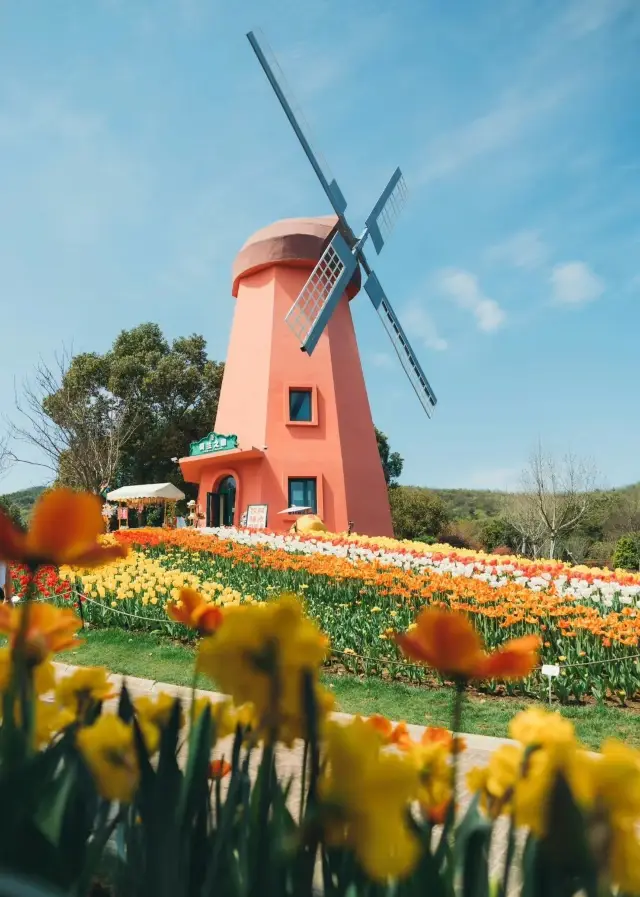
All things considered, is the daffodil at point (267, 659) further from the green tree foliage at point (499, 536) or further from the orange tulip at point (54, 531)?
the green tree foliage at point (499, 536)

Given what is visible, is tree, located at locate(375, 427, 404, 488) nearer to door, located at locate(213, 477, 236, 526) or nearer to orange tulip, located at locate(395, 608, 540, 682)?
door, located at locate(213, 477, 236, 526)

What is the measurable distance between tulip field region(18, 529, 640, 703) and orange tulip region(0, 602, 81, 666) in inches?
103

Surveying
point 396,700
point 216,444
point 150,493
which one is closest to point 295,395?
point 216,444

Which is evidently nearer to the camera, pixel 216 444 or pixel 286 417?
pixel 286 417

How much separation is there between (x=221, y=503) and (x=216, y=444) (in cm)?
191

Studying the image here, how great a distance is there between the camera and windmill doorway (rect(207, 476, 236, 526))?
1756 centimetres

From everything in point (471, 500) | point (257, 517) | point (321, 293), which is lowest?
point (257, 517)

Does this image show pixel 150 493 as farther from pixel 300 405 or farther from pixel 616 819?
pixel 616 819

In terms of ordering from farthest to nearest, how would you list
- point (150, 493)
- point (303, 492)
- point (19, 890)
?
1. point (150, 493)
2. point (303, 492)
3. point (19, 890)

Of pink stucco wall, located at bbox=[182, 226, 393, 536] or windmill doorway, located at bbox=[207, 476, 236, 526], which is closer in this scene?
pink stucco wall, located at bbox=[182, 226, 393, 536]

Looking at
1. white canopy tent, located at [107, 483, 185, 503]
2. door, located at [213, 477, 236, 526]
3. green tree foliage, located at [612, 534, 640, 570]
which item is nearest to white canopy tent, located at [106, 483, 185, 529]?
white canopy tent, located at [107, 483, 185, 503]

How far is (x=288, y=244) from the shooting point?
17297 millimetres

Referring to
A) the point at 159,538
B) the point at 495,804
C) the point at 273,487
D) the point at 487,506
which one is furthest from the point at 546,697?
the point at 487,506

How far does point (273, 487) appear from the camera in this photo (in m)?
15.9
